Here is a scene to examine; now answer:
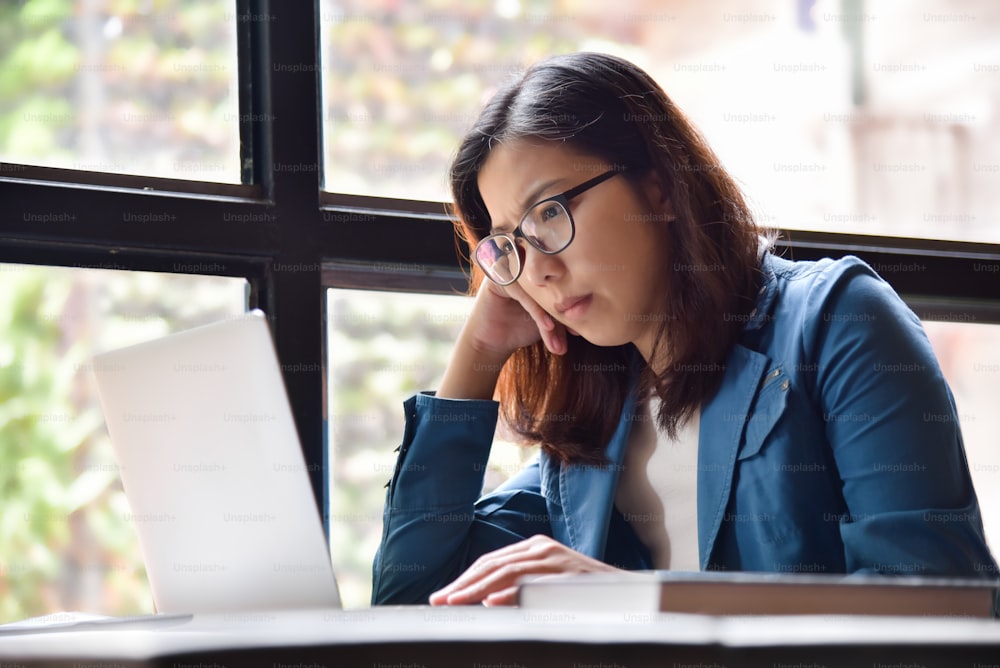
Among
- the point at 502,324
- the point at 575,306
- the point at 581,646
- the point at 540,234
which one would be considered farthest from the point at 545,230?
the point at 581,646

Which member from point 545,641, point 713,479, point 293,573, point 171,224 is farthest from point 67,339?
point 545,641

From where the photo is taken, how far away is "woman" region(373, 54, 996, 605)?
1.15 metres

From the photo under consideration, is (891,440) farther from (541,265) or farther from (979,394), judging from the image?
(979,394)

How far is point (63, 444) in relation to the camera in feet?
4.91

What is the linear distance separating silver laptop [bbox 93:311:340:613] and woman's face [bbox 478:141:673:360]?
0.53 meters

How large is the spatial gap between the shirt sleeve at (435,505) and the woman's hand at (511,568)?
1.16ft

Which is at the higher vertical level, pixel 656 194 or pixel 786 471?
pixel 656 194

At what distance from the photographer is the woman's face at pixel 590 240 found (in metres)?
1.34

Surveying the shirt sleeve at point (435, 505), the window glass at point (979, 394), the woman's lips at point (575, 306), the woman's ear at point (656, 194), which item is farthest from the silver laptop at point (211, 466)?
the window glass at point (979, 394)

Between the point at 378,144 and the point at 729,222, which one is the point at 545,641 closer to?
the point at 729,222

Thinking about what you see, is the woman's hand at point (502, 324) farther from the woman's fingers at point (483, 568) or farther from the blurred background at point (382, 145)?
the woman's fingers at point (483, 568)

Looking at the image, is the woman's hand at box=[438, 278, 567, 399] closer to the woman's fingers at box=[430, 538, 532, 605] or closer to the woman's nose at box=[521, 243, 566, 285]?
the woman's nose at box=[521, 243, 566, 285]

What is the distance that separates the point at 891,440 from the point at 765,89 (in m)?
1.20

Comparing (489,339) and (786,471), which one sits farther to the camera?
(489,339)
